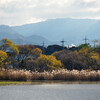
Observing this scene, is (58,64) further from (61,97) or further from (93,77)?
(61,97)

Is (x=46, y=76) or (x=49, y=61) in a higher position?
(x=49, y=61)

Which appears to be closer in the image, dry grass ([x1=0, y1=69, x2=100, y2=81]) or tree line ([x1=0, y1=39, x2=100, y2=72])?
dry grass ([x1=0, y1=69, x2=100, y2=81])

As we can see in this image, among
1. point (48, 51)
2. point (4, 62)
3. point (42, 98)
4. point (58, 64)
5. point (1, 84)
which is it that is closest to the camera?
point (42, 98)

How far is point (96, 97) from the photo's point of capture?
28.7 meters

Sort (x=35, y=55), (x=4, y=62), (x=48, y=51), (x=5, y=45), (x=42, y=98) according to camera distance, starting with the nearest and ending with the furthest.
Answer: (x=42, y=98) → (x=4, y=62) → (x=5, y=45) → (x=35, y=55) → (x=48, y=51)

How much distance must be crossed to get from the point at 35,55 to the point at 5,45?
9.89 m

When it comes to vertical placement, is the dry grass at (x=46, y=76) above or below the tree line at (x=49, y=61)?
below

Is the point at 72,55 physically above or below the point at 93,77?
above

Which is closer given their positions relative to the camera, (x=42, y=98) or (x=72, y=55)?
(x=42, y=98)

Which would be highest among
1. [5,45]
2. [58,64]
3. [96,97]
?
[5,45]

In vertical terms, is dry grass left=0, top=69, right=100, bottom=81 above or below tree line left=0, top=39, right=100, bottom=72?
below

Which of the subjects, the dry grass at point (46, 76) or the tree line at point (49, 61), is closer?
the dry grass at point (46, 76)

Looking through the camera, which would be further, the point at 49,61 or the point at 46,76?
the point at 49,61

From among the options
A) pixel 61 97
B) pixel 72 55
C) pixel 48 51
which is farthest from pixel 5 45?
pixel 48 51
